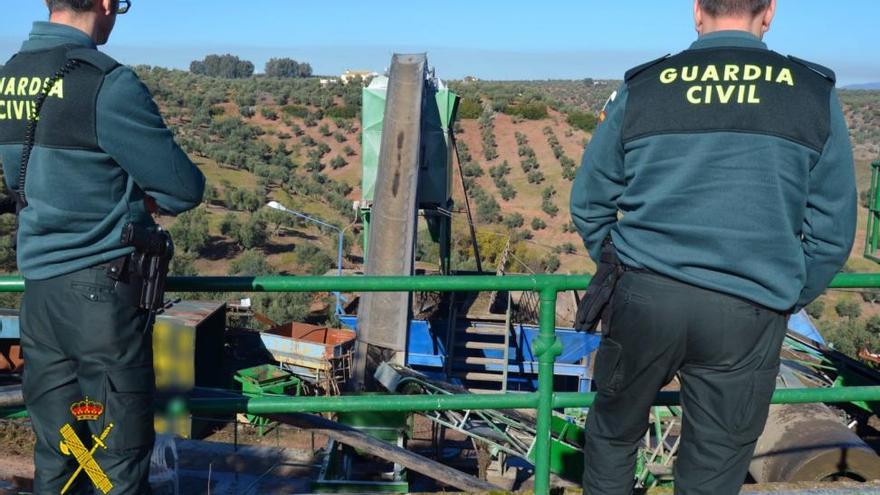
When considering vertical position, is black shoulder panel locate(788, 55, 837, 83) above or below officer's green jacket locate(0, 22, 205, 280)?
above

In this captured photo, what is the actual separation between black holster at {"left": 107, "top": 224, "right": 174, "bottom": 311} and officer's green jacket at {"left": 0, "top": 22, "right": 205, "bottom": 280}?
37 mm

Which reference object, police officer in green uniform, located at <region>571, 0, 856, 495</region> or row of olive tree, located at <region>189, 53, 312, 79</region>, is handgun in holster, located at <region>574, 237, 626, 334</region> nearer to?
police officer in green uniform, located at <region>571, 0, 856, 495</region>

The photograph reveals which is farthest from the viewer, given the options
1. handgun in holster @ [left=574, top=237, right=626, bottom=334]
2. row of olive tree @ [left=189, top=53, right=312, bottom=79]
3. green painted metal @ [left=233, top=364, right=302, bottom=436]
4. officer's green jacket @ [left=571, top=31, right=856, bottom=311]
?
row of olive tree @ [left=189, top=53, right=312, bottom=79]

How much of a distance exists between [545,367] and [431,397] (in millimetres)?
446

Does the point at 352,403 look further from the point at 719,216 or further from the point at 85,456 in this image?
the point at 719,216

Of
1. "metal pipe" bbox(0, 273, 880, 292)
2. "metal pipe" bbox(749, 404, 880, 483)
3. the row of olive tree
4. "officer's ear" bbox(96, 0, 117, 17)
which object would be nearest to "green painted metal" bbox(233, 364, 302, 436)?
"metal pipe" bbox(749, 404, 880, 483)

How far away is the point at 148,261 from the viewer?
268cm

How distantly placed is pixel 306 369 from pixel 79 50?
12.7 metres

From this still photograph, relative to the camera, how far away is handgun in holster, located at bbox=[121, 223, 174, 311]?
265 cm

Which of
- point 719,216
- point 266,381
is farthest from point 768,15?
point 266,381

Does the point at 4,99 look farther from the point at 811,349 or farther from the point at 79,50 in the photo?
the point at 811,349

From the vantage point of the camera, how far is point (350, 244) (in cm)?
3056

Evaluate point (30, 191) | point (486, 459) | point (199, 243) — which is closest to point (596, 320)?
point (30, 191)

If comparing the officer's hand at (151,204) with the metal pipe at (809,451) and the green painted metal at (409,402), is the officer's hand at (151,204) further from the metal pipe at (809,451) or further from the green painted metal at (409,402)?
the metal pipe at (809,451)
